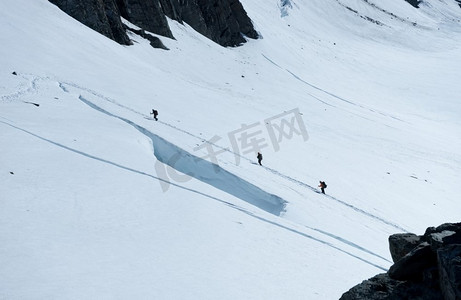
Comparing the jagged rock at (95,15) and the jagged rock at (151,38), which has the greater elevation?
the jagged rock at (95,15)

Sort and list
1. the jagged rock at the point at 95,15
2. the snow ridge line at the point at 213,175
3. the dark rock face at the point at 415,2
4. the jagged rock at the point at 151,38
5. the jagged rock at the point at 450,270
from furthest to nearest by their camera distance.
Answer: the dark rock face at the point at 415,2
the jagged rock at the point at 151,38
the jagged rock at the point at 95,15
the snow ridge line at the point at 213,175
the jagged rock at the point at 450,270

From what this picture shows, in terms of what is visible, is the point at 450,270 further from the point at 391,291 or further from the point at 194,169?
the point at 194,169

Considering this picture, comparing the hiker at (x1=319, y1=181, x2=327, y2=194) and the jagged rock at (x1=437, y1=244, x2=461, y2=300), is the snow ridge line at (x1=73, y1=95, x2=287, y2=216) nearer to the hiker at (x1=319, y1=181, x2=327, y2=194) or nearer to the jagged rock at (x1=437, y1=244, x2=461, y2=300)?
the hiker at (x1=319, y1=181, x2=327, y2=194)

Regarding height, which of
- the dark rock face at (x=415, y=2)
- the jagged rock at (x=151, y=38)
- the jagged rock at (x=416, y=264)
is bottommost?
the jagged rock at (x=151, y=38)

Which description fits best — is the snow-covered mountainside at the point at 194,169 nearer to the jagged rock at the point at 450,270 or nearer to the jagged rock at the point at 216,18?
the jagged rock at the point at 450,270

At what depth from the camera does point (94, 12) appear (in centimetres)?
3312

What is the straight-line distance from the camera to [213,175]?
1560 centimetres

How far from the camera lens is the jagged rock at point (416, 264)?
5.98 m

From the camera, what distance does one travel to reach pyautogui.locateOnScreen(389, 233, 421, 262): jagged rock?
23.3 feet

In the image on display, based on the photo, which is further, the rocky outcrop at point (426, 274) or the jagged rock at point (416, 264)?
the jagged rock at point (416, 264)

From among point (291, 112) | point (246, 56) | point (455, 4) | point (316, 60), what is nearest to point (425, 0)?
point (455, 4)

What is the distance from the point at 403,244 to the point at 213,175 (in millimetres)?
9203

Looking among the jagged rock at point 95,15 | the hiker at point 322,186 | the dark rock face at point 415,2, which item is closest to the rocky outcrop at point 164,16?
the jagged rock at point 95,15

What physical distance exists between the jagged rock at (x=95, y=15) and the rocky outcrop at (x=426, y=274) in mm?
31970
